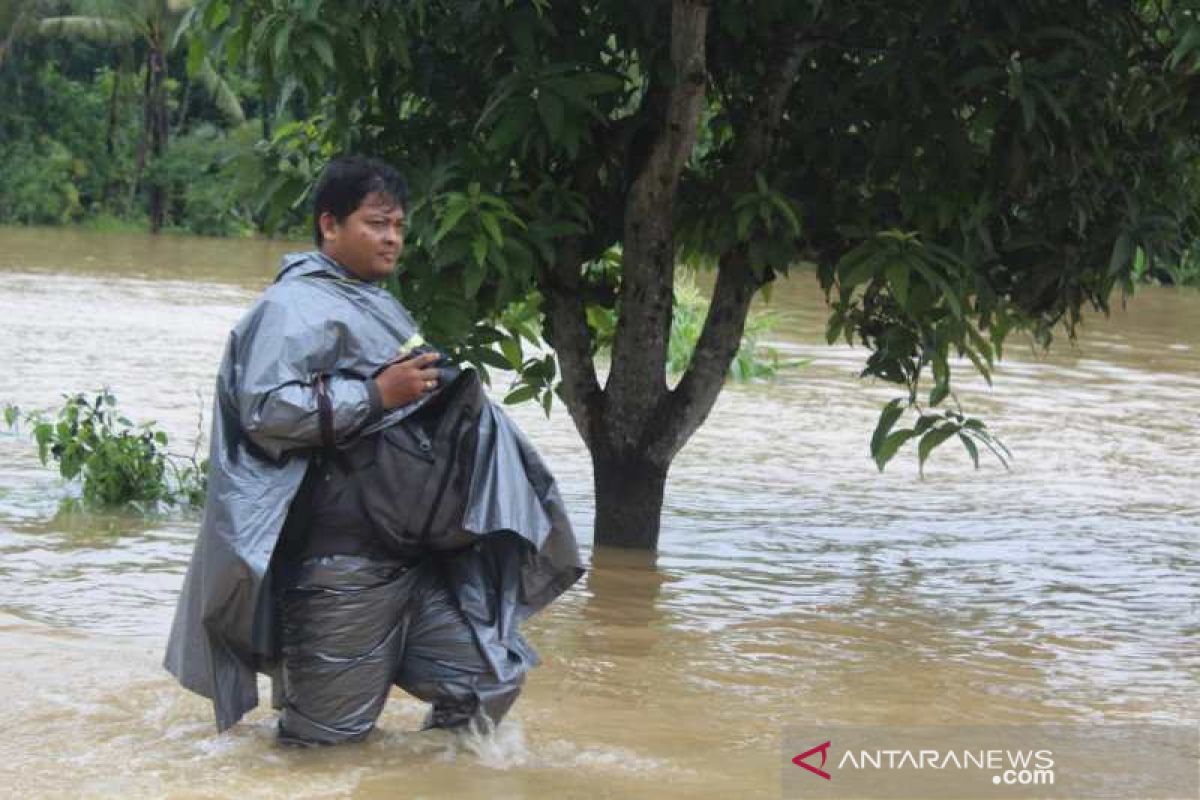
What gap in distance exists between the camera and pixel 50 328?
55.5 ft

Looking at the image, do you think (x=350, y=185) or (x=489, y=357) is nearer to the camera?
(x=350, y=185)

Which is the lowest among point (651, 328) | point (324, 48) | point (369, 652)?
point (369, 652)

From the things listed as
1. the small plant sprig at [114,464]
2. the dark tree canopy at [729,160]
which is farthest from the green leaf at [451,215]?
the small plant sprig at [114,464]

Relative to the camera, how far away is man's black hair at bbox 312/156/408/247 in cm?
491

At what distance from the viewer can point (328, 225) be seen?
495 cm

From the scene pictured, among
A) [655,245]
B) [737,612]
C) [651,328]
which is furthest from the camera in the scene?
[651,328]

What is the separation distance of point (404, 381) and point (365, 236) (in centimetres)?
48

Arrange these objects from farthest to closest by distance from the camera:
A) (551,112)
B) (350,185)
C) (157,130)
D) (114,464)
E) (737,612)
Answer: (157,130) → (114,464) → (737,612) → (551,112) → (350,185)

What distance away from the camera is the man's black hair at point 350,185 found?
4.91 m

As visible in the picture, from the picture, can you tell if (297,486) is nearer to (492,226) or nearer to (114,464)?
(492,226)

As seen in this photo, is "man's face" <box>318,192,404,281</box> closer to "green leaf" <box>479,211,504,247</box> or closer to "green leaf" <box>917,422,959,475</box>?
"green leaf" <box>479,211,504,247</box>

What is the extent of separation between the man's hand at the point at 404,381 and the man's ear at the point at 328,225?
18.8 inches

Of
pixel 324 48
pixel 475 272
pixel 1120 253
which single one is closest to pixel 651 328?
pixel 475 272

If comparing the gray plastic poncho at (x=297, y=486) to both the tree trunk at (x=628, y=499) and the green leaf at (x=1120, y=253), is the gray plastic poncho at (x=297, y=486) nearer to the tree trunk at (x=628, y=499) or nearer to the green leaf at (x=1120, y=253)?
the green leaf at (x=1120, y=253)
